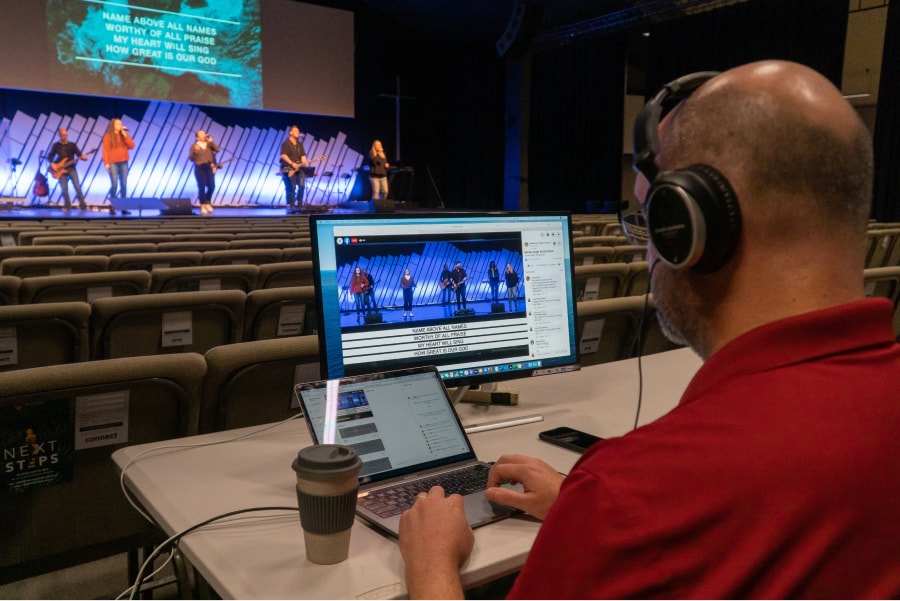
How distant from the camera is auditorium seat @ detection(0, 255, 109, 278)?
9.77ft

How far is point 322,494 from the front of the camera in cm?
86

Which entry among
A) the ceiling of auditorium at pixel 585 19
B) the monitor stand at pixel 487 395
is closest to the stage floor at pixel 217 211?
the ceiling of auditorium at pixel 585 19

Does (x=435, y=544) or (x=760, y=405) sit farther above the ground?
(x=760, y=405)

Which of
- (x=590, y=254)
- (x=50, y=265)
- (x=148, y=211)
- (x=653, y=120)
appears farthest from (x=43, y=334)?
(x=148, y=211)

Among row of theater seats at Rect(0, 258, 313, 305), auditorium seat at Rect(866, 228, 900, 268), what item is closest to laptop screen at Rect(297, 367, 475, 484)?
row of theater seats at Rect(0, 258, 313, 305)

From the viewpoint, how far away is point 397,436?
3.85 feet

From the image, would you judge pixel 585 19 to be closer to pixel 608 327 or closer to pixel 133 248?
pixel 133 248

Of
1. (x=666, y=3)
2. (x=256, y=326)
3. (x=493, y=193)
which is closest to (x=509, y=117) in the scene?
(x=493, y=193)

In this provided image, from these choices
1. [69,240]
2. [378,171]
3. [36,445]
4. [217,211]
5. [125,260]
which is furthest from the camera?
[378,171]

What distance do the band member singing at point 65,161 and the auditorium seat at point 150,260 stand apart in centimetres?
805

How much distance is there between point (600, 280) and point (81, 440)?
2413 millimetres

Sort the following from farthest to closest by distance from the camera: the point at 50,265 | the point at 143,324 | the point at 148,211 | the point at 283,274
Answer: the point at 148,211
the point at 283,274
the point at 50,265
the point at 143,324

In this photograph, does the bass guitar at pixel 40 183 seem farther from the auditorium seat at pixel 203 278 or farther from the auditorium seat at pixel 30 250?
the auditorium seat at pixel 203 278

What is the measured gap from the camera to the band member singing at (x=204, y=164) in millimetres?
10875
